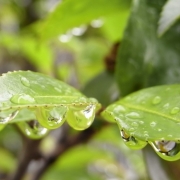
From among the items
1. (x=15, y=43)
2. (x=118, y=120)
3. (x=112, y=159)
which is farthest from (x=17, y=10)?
(x=118, y=120)

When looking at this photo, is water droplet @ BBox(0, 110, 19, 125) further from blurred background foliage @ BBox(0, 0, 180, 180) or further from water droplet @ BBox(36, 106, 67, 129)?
blurred background foliage @ BBox(0, 0, 180, 180)

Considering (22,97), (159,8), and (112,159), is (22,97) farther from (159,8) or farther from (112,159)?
(112,159)

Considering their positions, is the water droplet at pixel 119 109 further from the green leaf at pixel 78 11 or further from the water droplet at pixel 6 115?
the green leaf at pixel 78 11

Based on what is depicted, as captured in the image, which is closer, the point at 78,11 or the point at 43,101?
the point at 43,101

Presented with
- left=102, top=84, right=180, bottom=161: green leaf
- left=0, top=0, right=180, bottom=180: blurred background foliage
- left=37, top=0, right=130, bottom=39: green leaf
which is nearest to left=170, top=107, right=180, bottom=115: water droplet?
left=102, top=84, right=180, bottom=161: green leaf

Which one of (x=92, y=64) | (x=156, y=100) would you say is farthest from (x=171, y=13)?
(x=92, y=64)

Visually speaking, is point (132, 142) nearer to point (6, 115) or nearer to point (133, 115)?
point (133, 115)
